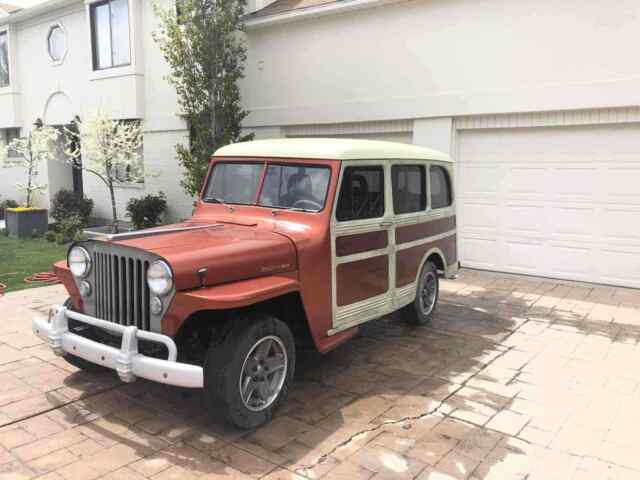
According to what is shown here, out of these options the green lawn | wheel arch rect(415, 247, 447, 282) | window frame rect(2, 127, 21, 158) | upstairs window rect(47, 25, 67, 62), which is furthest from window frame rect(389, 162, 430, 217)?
window frame rect(2, 127, 21, 158)

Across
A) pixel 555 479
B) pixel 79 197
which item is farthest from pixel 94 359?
pixel 79 197

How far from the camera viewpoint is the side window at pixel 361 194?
491 cm

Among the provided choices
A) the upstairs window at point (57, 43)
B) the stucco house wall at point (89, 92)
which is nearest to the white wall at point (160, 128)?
the stucco house wall at point (89, 92)

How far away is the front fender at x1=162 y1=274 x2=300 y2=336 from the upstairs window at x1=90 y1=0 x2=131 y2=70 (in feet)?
37.2

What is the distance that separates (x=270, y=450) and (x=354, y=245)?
6.26ft

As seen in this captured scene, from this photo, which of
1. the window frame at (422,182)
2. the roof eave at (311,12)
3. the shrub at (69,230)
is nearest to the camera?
the window frame at (422,182)

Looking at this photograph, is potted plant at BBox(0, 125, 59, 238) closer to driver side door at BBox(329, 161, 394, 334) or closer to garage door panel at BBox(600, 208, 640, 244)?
driver side door at BBox(329, 161, 394, 334)

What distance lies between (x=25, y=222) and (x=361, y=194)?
10.9 meters

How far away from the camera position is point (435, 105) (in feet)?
31.3

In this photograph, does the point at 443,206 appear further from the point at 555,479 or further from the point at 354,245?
the point at 555,479

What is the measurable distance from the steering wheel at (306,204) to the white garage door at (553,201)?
5.39m

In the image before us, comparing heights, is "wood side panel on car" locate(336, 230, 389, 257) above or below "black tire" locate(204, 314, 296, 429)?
above

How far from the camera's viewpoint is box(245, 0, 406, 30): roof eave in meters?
9.89

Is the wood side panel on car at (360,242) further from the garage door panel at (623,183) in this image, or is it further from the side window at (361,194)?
the garage door panel at (623,183)
